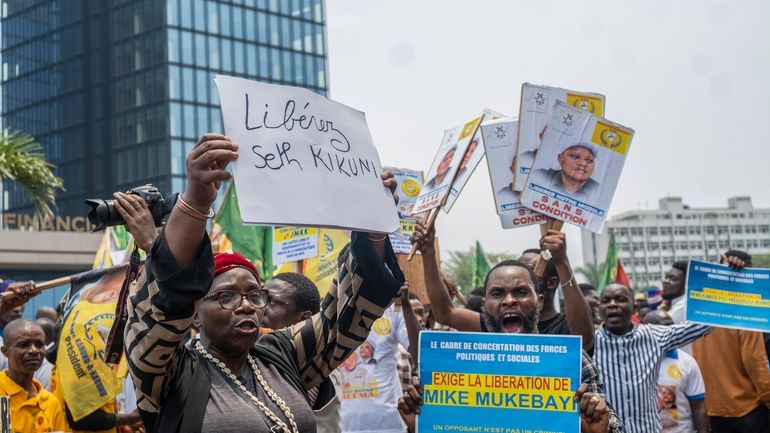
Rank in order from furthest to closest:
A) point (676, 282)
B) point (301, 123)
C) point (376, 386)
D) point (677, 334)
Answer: point (676, 282)
point (376, 386)
point (677, 334)
point (301, 123)

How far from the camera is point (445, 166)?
20.0ft

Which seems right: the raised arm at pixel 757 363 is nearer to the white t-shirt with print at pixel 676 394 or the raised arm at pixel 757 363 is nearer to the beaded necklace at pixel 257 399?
the white t-shirt with print at pixel 676 394

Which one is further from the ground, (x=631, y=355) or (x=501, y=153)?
(x=501, y=153)

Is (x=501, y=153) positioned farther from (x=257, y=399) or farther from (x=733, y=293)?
(x=257, y=399)

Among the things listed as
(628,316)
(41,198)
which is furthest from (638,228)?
(628,316)

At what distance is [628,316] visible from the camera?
20.6ft

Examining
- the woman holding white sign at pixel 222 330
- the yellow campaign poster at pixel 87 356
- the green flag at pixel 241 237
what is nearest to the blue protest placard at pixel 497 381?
the woman holding white sign at pixel 222 330

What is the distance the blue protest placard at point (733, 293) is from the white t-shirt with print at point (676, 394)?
0.43 m

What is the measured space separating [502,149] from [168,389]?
11.3ft

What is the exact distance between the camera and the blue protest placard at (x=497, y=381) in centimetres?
393

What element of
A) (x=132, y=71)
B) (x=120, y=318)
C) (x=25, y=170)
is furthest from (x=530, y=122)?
(x=132, y=71)

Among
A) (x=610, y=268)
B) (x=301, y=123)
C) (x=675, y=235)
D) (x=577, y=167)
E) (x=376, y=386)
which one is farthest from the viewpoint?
(x=675, y=235)

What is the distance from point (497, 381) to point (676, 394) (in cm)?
328

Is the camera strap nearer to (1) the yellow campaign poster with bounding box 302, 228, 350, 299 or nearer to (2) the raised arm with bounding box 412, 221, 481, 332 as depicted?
(2) the raised arm with bounding box 412, 221, 481, 332
